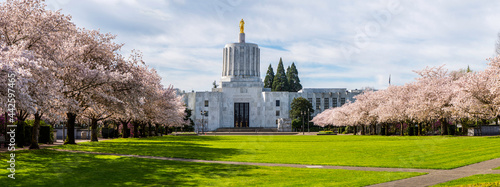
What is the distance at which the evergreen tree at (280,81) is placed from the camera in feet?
543

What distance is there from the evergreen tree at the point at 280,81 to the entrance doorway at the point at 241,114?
69.1ft

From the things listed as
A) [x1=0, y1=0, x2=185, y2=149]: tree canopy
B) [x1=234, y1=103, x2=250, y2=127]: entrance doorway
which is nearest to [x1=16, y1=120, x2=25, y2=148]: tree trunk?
[x1=0, y1=0, x2=185, y2=149]: tree canopy

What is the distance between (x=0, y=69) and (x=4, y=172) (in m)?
3.91

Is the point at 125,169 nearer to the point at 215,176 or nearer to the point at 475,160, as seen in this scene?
the point at 215,176

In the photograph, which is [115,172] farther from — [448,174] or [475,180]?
[475,180]

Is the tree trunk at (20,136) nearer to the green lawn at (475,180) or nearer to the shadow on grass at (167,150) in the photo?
the shadow on grass at (167,150)

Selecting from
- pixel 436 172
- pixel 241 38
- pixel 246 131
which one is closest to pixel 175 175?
pixel 436 172

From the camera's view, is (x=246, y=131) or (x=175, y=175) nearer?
(x=175, y=175)

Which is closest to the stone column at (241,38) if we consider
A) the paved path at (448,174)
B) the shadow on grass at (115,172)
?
the shadow on grass at (115,172)

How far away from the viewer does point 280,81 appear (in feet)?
552

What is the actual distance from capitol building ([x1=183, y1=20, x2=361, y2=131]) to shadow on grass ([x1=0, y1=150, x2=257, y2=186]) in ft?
396

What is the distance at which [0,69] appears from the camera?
15.7 meters

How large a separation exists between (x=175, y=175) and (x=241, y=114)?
441 feet

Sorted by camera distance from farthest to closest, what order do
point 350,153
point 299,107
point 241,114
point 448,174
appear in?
point 241,114 < point 299,107 < point 350,153 < point 448,174
